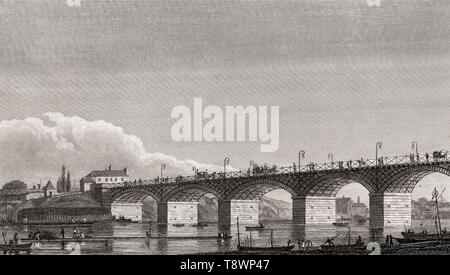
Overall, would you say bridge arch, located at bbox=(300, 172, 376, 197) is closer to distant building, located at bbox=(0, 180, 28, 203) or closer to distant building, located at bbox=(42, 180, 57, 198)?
distant building, located at bbox=(42, 180, 57, 198)

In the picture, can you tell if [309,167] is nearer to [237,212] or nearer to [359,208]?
[237,212]

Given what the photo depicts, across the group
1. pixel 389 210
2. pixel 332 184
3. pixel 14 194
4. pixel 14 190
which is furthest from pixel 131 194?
pixel 389 210

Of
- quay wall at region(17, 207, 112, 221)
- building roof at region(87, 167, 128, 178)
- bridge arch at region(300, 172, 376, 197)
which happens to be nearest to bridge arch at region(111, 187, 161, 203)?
quay wall at region(17, 207, 112, 221)

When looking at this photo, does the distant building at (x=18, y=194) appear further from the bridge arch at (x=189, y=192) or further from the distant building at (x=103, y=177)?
the bridge arch at (x=189, y=192)

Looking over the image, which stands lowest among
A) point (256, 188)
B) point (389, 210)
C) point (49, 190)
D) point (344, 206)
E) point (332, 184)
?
point (389, 210)

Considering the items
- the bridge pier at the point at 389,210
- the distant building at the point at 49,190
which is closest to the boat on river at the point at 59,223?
the distant building at the point at 49,190

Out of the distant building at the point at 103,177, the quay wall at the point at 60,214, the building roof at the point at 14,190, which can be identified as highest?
the distant building at the point at 103,177
